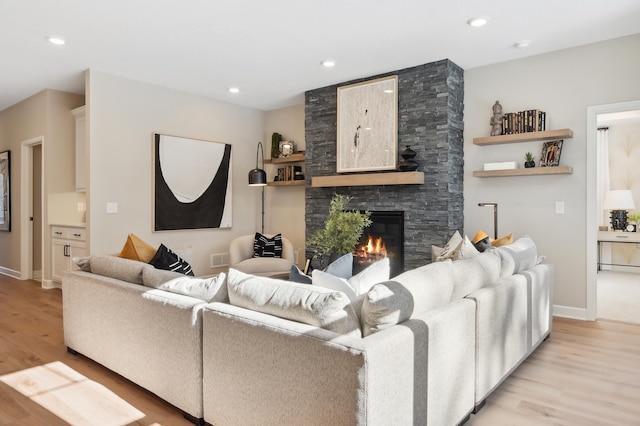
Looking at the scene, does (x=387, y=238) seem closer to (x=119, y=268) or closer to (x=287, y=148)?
(x=287, y=148)

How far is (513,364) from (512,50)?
10.0 ft

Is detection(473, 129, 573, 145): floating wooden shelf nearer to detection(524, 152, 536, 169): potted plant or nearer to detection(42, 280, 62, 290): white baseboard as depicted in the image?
detection(524, 152, 536, 169): potted plant

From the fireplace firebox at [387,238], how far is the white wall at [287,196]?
139 cm

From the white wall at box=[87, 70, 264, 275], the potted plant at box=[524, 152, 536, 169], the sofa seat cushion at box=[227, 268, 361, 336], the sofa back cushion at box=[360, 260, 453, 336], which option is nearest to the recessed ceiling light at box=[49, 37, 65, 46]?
the white wall at box=[87, 70, 264, 275]

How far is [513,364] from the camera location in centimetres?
265

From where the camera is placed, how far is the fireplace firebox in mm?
4879

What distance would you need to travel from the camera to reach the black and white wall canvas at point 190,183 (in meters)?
5.36

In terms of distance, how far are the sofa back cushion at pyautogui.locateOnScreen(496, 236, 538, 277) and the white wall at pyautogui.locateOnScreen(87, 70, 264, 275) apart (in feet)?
13.4

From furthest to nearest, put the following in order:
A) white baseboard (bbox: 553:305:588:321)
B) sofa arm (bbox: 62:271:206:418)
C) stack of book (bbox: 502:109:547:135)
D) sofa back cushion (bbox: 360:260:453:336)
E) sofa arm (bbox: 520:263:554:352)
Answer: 1. stack of book (bbox: 502:109:547:135)
2. white baseboard (bbox: 553:305:588:321)
3. sofa arm (bbox: 520:263:554:352)
4. sofa arm (bbox: 62:271:206:418)
5. sofa back cushion (bbox: 360:260:453:336)

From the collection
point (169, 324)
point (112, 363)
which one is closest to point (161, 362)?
point (169, 324)

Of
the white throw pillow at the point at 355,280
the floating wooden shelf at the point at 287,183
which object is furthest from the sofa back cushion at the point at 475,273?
the floating wooden shelf at the point at 287,183

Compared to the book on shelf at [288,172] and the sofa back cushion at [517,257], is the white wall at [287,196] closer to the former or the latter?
the book on shelf at [288,172]

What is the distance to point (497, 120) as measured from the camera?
447 centimetres

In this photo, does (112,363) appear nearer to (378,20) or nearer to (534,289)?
(534,289)
